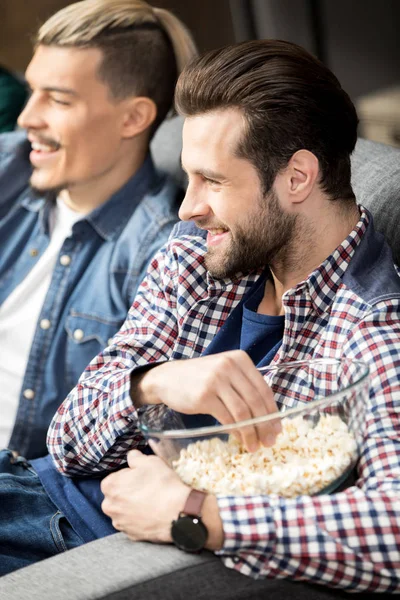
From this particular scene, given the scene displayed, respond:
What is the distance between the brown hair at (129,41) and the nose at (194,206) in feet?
2.51

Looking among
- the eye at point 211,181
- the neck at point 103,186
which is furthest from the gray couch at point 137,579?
the neck at point 103,186

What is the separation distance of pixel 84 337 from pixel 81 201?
0.37 m

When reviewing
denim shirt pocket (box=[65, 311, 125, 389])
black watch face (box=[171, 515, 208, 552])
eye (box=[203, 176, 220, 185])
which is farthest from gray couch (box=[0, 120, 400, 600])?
denim shirt pocket (box=[65, 311, 125, 389])

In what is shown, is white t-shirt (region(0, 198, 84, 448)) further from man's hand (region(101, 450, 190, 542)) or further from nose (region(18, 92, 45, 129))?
man's hand (region(101, 450, 190, 542))

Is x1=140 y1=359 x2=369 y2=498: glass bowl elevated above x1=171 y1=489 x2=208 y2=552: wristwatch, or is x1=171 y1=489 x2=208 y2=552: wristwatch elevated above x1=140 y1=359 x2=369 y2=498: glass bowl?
x1=140 y1=359 x2=369 y2=498: glass bowl

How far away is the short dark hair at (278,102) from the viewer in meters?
1.19

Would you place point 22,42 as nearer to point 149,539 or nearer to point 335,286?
point 335,286

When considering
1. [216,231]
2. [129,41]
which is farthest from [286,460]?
[129,41]

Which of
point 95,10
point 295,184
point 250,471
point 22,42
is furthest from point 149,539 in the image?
point 22,42

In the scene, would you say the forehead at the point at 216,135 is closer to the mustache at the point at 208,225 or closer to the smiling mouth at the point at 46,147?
the mustache at the point at 208,225

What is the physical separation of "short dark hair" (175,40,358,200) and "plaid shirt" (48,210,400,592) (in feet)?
0.44

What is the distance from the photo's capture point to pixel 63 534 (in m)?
1.26

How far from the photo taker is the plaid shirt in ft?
3.04

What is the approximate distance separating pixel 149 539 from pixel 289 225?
51 centimetres
